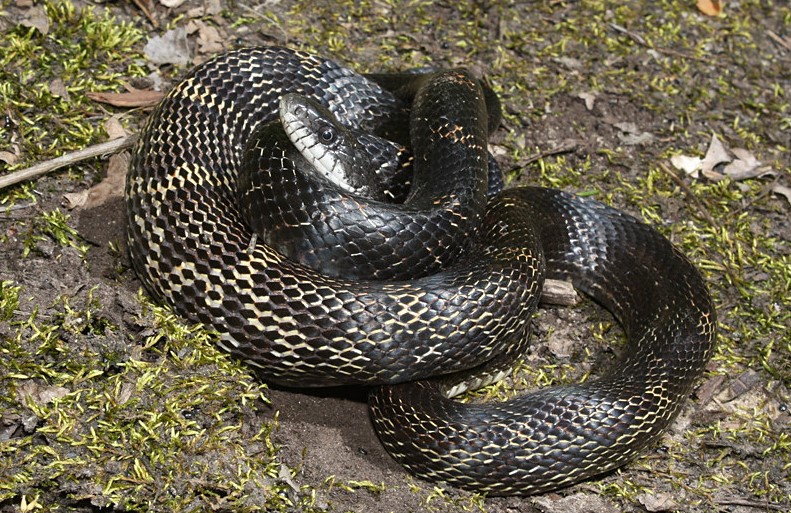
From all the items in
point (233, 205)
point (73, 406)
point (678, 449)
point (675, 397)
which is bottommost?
point (678, 449)

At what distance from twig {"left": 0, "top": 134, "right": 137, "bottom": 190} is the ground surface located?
137 mm

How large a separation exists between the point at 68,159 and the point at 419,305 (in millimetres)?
3367

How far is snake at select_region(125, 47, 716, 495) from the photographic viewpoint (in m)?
5.88

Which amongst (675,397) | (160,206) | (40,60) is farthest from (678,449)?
(40,60)

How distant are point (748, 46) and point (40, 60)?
8272 mm

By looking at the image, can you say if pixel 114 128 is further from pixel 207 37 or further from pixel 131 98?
pixel 207 37

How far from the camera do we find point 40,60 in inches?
307

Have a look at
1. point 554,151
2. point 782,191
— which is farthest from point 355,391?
point 782,191

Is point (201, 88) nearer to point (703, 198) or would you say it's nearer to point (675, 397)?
point (675, 397)

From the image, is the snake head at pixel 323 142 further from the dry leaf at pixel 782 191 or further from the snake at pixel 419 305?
the dry leaf at pixel 782 191

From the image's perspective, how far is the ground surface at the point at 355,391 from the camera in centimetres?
560

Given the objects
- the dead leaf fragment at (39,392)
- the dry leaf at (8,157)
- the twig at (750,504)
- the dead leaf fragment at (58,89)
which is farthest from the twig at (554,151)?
the dead leaf fragment at (39,392)

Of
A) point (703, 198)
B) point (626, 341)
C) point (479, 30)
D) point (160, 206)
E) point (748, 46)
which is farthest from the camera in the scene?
point (748, 46)

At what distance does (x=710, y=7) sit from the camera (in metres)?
10.9
